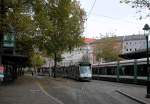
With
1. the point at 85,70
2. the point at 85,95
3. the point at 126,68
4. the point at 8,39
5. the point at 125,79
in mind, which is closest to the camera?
the point at 85,95

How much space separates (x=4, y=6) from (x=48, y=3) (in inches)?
379

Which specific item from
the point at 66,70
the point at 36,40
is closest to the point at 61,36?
the point at 36,40

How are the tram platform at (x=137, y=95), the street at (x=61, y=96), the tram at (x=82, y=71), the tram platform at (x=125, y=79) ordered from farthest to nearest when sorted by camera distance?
the tram at (x=82, y=71) < the tram platform at (x=125, y=79) < the tram platform at (x=137, y=95) < the street at (x=61, y=96)

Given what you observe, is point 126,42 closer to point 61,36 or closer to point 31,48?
point 61,36

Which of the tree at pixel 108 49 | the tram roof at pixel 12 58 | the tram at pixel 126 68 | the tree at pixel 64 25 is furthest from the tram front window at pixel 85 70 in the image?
the tree at pixel 108 49

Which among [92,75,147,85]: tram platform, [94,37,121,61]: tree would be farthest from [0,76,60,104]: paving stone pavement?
[94,37,121,61]: tree

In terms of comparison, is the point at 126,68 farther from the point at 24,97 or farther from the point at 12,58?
the point at 24,97

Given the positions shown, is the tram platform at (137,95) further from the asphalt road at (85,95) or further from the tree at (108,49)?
the tree at (108,49)

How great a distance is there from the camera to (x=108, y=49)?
112m

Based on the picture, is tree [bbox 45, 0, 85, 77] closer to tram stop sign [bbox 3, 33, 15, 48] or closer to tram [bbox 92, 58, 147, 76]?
tram [bbox 92, 58, 147, 76]

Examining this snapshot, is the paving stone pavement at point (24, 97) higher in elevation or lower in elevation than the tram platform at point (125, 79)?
lower

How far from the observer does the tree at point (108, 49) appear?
11088 centimetres

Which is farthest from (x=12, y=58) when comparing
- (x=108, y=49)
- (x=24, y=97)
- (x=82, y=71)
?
(x=108, y=49)

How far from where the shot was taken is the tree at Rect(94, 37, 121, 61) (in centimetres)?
11088
